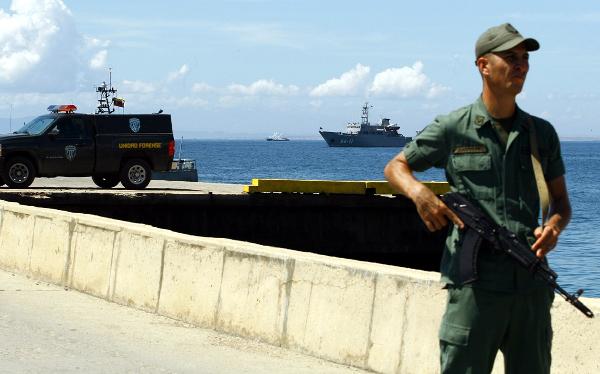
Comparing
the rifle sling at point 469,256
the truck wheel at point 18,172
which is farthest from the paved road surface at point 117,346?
the truck wheel at point 18,172

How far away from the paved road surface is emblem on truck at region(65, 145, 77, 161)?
16.8 metres

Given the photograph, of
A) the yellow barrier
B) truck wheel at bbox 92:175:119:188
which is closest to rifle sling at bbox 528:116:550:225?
the yellow barrier

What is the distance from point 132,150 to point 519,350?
2454 centimetres

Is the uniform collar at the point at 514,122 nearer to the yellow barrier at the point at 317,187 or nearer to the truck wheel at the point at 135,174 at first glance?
the yellow barrier at the point at 317,187

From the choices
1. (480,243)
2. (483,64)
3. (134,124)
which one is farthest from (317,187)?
(480,243)

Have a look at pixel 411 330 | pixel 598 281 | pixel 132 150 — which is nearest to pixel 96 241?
pixel 411 330

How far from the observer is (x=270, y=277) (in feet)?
29.9

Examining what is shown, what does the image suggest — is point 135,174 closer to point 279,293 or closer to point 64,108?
point 64,108

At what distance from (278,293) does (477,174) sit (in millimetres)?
4384

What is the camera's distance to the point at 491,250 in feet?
15.4

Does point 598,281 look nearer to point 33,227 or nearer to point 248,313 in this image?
point 33,227

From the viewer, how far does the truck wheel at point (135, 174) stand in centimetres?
2867

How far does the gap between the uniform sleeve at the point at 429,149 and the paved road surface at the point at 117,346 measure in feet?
11.6

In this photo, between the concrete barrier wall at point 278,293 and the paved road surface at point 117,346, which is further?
the paved road surface at point 117,346
